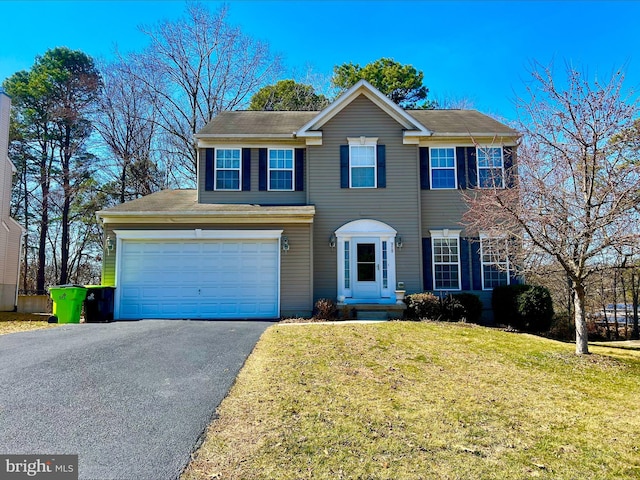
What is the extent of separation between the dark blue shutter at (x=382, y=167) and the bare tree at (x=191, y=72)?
47.5 feet

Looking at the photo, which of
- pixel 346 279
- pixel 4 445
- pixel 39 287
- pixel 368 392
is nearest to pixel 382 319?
pixel 346 279

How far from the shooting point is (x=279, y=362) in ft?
22.6

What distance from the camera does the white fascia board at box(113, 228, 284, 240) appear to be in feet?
42.2

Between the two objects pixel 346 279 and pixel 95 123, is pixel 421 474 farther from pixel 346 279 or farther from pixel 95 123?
pixel 95 123

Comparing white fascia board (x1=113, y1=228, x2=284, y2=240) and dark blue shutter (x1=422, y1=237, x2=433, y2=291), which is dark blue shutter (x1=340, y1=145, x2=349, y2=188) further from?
dark blue shutter (x1=422, y1=237, x2=433, y2=291)

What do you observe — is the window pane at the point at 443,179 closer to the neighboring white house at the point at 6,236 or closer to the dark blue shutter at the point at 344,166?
the dark blue shutter at the point at 344,166

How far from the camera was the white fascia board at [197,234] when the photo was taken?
12.9 metres

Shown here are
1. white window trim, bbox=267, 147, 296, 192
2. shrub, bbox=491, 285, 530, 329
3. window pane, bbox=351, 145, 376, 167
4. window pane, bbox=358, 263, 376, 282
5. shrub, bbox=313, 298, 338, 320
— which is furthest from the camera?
white window trim, bbox=267, 147, 296, 192

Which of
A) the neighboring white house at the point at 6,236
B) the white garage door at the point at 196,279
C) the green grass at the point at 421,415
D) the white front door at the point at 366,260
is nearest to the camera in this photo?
the green grass at the point at 421,415

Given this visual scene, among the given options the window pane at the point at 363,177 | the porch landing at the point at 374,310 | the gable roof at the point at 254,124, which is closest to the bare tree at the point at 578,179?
the porch landing at the point at 374,310

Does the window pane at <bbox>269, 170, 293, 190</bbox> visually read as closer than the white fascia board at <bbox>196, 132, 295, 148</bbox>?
No

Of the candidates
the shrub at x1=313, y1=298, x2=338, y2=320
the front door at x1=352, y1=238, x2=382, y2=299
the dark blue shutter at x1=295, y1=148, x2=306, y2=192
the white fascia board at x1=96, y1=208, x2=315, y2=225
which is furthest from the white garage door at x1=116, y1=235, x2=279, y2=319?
the front door at x1=352, y1=238, x2=382, y2=299

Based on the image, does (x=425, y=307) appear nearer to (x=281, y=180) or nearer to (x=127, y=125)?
(x=281, y=180)

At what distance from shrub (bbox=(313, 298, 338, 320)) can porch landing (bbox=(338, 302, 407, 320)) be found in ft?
0.84
